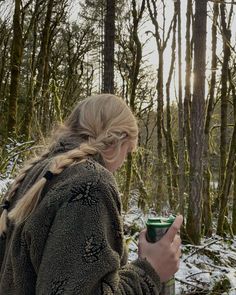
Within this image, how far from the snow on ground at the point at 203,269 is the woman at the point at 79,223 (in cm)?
266

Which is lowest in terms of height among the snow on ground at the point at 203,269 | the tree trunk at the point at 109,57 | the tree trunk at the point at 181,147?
the snow on ground at the point at 203,269

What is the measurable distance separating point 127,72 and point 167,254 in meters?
17.1

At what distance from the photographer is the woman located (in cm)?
136

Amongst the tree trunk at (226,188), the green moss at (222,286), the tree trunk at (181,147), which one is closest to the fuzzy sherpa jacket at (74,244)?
the green moss at (222,286)

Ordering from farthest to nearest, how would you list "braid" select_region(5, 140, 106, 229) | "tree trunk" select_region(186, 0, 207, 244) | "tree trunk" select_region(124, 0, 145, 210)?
"tree trunk" select_region(124, 0, 145, 210) < "tree trunk" select_region(186, 0, 207, 244) < "braid" select_region(5, 140, 106, 229)

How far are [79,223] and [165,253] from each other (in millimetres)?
406

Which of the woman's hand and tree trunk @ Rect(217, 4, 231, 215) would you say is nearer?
the woman's hand

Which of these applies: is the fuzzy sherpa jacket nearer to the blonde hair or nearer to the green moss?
the blonde hair

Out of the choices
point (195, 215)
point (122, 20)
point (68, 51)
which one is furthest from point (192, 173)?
point (68, 51)

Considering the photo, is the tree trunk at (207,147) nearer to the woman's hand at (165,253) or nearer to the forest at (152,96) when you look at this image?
the forest at (152,96)

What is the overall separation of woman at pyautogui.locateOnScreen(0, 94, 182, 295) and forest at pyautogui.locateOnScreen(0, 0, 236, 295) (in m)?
0.82

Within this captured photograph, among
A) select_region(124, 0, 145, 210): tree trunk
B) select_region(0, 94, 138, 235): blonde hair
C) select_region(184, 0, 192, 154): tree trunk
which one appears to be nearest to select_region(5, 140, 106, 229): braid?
select_region(0, 94, 138, 235): blonde hair

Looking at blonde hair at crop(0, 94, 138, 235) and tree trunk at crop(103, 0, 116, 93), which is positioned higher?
tree trunk at crop(103, 0, 116, 93)

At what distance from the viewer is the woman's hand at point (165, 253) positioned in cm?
161
